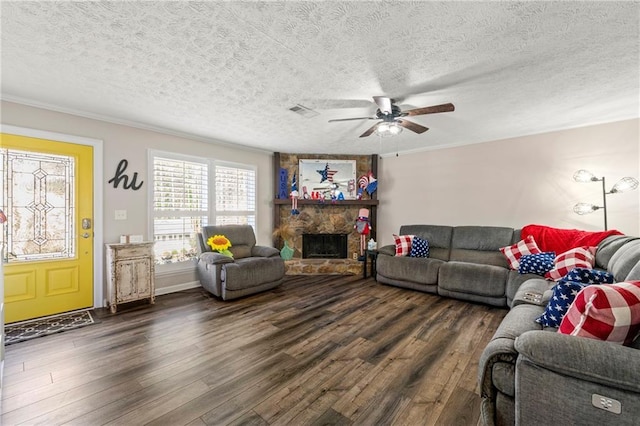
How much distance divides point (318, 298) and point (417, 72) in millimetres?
2943

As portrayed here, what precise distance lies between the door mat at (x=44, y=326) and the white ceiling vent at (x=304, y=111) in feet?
10.7

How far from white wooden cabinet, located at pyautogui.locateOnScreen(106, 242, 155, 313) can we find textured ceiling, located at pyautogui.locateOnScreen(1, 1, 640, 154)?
171 cm

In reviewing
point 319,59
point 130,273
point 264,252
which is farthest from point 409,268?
point 130,273

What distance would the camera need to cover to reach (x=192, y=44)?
74.6 inches

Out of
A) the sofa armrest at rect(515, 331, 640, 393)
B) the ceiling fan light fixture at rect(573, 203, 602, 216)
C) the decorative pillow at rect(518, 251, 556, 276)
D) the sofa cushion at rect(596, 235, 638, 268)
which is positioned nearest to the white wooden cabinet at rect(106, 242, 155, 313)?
the sofa armrest at rect(515, 331, 640, 393)

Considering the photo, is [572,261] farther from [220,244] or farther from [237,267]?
[220,244]

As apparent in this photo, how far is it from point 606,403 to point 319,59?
2540mm

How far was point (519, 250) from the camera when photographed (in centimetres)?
357

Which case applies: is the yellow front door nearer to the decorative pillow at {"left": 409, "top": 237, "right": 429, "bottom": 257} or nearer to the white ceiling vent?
the white ceiling vent

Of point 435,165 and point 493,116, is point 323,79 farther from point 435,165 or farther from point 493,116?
point 435,165

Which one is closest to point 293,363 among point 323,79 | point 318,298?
point 318,298

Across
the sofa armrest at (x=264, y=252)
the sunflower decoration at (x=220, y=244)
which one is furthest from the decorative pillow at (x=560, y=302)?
the sunflower decoration at (x=220, y=244)

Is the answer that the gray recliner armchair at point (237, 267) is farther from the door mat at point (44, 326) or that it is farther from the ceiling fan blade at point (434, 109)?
the ceiling fan blade at point (434, 109)

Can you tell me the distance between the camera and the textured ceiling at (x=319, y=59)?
5.27 feet
